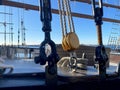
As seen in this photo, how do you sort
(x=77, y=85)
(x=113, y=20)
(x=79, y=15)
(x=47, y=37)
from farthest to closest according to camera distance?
(x=113, y=20)
(x=79, y=15)
(x=77, y=85)
(x=47, y=37)

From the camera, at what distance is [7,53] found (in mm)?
5016

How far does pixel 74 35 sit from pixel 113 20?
→ 5.84 m

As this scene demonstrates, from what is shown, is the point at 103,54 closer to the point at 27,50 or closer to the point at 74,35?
the point at 74,35

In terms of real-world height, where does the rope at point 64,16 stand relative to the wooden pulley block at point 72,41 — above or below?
above

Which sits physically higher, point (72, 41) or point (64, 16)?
point (64, 16)

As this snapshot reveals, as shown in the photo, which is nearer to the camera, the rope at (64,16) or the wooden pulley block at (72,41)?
the wooden pulley block at (72,41)

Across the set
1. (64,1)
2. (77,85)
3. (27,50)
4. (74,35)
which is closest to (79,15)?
(27,50)

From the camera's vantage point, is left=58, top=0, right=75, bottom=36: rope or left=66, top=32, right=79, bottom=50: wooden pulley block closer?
left=66, top=32, right=79, bottom=50: wooden pulley block

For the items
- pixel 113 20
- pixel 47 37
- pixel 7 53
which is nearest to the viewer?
pixel 47 37

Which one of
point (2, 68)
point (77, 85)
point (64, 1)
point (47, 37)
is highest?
point (64, 1)

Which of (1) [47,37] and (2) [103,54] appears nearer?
(1) [47,37]

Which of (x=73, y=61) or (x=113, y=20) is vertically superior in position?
(x=113, y=20)

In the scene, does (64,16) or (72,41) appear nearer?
(72,41)

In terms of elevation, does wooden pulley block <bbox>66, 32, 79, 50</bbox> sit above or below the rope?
below
